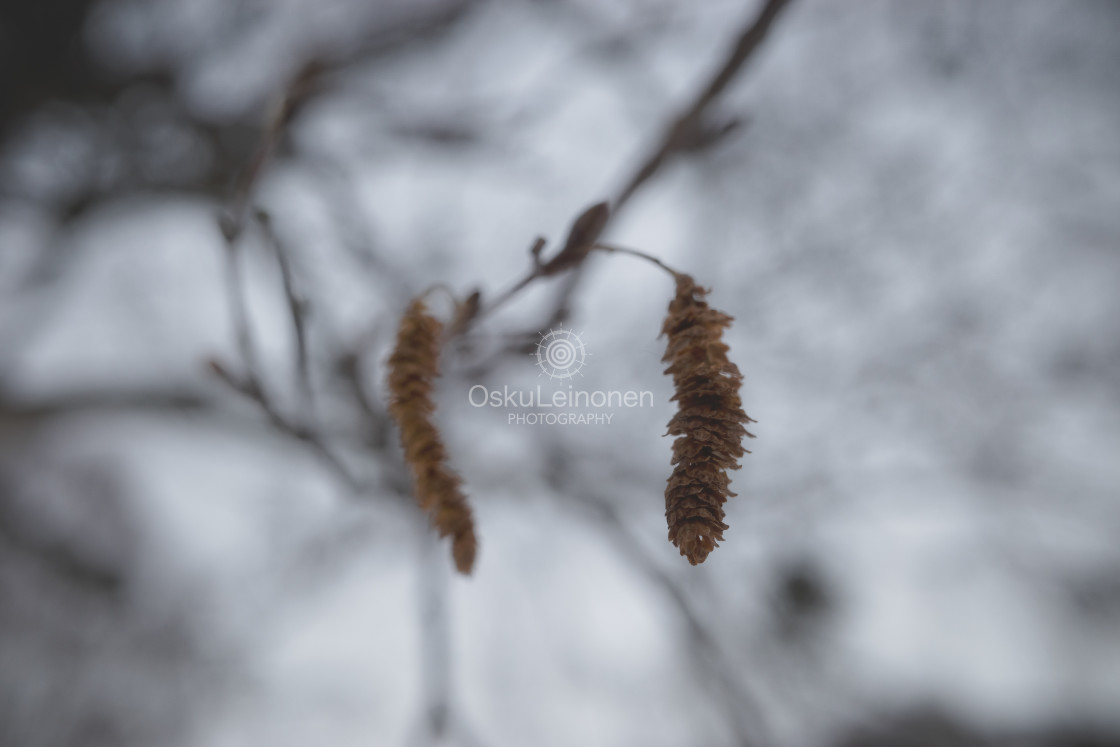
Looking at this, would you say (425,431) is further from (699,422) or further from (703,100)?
(703,100)

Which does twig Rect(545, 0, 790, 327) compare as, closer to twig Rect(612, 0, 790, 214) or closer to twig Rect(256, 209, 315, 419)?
twig Rect(612, 0, 790, 214)

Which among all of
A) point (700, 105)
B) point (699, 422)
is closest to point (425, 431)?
point (699, 422)

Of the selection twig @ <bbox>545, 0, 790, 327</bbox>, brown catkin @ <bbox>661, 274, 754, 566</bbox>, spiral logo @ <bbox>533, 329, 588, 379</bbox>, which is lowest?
brown catkin @ <bbox>661, 274, 754, 566</bbox>

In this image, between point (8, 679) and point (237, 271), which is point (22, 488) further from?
point (237, 271)

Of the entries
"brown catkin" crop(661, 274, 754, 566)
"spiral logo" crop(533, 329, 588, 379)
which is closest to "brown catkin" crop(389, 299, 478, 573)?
"brown catkin" crop(661, 274, 754, 566)

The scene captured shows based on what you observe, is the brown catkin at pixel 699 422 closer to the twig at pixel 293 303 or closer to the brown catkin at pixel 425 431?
the brown catkin at pixel 425 431

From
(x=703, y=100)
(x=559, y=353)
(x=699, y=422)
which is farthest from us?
(x=559, y=353)
